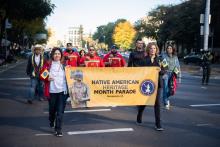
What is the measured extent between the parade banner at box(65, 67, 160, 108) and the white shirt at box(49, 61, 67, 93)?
0.87m

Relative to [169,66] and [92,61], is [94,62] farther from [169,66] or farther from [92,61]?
[169,66]

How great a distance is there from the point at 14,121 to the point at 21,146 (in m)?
2.63

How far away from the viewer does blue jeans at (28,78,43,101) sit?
13.1 meters

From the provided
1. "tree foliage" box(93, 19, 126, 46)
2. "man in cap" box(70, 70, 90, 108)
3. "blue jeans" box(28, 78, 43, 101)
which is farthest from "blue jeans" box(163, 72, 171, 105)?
"tree foliage" box(93, 19, 126, 46)

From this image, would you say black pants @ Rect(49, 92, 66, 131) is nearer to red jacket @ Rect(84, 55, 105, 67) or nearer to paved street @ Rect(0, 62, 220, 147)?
paved street @ Rect(0, 62, 220, 147)

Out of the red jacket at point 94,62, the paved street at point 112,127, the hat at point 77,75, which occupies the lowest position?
the paved street at point 112,127

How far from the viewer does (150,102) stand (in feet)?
29.9

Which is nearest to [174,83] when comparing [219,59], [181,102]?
[181,102]

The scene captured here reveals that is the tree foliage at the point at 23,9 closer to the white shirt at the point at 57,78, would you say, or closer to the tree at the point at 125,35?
the white shirt at the point at 57,78

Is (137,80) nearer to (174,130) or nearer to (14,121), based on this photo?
(174,130)

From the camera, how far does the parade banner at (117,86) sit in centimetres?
915

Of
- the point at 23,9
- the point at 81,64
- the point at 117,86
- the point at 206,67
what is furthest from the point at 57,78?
the point at 23,9

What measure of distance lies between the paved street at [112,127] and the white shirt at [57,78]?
916 millimetres

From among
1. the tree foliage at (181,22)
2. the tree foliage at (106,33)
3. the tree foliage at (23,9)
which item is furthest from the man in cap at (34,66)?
the tree foliage at (106,33)
